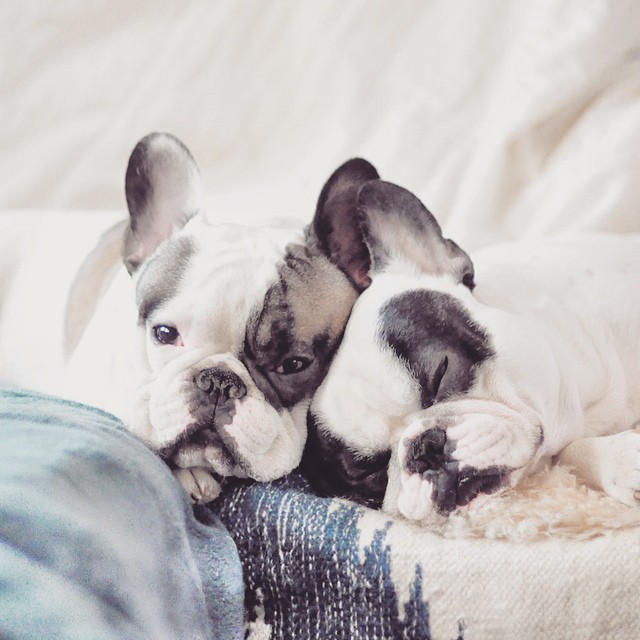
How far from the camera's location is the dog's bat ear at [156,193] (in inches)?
55.7

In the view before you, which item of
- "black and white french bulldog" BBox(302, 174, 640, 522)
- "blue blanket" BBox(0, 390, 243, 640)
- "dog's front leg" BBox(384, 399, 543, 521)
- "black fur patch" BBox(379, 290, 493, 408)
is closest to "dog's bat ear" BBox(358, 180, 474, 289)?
"black and white french bulldog" BBox(302, 174, 640, 522)

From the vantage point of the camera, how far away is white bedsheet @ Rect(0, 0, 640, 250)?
69.7 inches

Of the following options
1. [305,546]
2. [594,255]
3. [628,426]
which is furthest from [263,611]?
[594,255]

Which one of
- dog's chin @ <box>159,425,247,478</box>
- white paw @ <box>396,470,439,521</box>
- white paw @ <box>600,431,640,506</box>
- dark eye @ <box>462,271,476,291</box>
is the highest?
dark eye @ <box>462,271,476,291</box>

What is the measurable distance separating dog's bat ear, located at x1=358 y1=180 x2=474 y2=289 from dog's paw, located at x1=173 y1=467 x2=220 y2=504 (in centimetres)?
43

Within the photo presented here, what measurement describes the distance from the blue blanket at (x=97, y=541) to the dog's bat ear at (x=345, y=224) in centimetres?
47

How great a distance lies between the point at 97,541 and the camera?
843 millimetres

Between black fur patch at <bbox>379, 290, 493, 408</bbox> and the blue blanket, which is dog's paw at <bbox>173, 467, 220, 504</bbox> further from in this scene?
black fur patch at <bbox>379, 290, 493, 408</bbox>

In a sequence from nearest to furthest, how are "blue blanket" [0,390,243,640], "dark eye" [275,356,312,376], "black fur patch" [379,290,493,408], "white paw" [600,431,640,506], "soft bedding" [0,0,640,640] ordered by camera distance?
"blue blanket" [0,390,243,640] → "white paw" [600,431,640,506] → "black fur patch" [379,290,493,408] → "dark eye" [275,356,312,376] → "soft bedding" [0,0,640,640]

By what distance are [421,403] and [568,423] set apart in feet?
0.71

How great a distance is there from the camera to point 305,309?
4.12 feet

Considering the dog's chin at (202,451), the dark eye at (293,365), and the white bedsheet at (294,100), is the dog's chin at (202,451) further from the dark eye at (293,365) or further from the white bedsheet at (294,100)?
the white bedsheet at (294,100)

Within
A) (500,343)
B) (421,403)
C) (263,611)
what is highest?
(500,343)

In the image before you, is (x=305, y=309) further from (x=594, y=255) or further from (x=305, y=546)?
(x=594, y=255)
